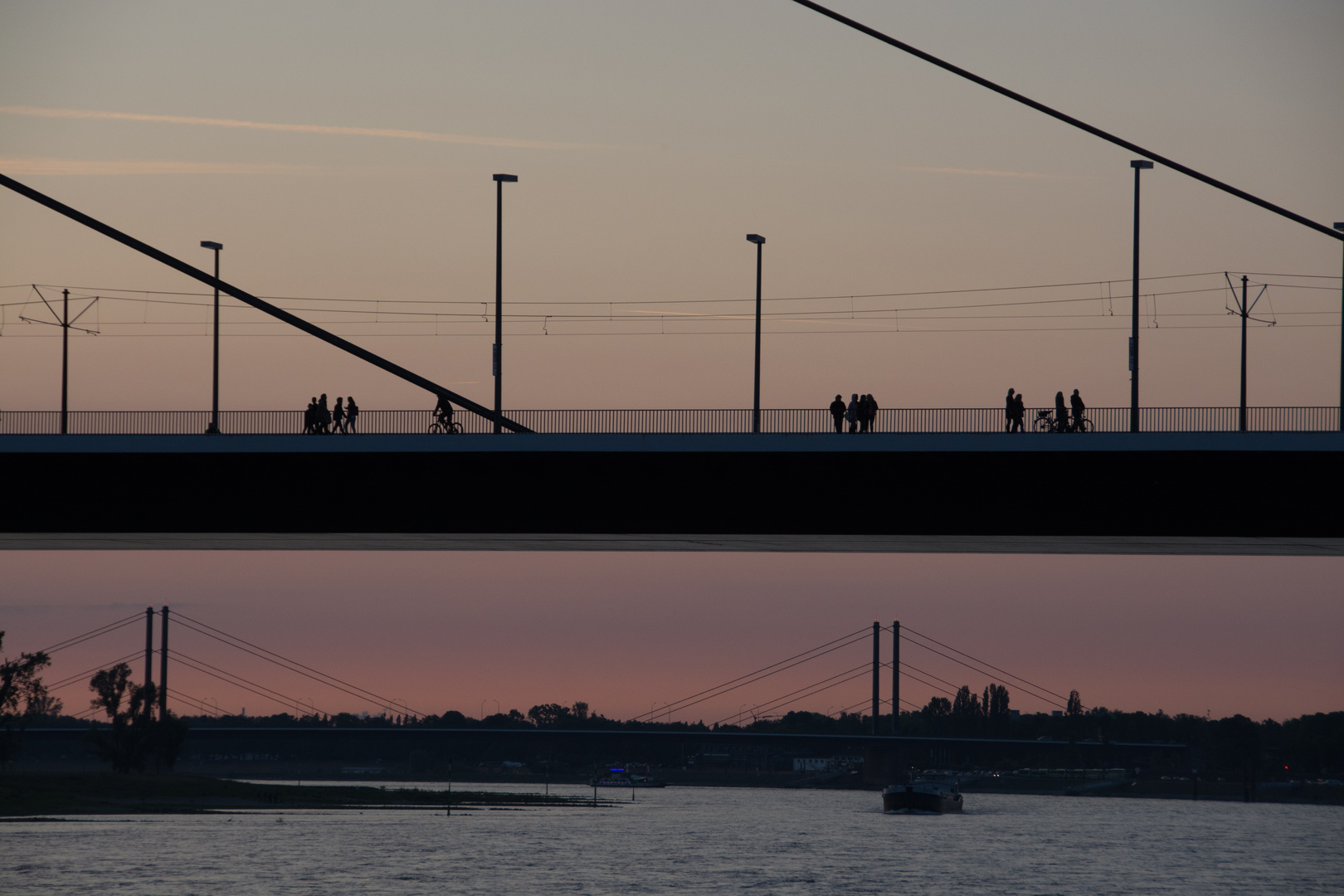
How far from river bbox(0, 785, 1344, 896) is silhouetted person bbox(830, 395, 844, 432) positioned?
2803 cm

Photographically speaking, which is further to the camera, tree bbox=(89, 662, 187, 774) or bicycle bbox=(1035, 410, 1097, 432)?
tree bbox=(89, 662, 187, 774)

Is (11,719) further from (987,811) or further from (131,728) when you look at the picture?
(987,811)

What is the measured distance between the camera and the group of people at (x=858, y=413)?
41.8 metres

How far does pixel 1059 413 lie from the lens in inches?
1586

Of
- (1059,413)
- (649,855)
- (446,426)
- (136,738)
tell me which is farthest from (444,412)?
(136,738)

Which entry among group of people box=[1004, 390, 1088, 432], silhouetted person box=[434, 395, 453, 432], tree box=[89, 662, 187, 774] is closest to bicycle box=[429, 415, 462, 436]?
silhouetted person box=[434, 395, 453, 432]

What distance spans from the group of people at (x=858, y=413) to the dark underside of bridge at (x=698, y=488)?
265cm

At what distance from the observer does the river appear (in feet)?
219

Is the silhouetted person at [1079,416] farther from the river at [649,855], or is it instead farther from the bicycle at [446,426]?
the river at [649,855]

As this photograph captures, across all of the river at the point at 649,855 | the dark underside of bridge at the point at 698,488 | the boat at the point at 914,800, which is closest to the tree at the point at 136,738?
the river at the point at 649,855

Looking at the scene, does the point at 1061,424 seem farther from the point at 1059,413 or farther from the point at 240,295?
the point at 240,295

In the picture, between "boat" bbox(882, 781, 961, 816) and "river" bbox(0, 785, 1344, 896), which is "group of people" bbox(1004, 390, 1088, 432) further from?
"boat" bbox(882, 781, 961, 816)

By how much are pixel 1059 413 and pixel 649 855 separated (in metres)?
55.8

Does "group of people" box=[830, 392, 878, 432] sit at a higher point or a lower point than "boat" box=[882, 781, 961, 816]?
higher
